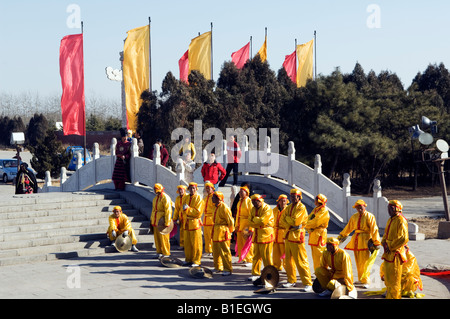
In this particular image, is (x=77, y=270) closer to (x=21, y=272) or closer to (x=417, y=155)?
(x=21, y=272)

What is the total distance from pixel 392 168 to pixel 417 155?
1357 mm

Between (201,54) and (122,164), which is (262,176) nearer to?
(122,164)

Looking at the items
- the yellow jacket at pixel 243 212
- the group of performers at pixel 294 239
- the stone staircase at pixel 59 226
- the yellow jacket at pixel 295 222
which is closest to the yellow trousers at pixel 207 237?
the group of performers at pixel 294 239

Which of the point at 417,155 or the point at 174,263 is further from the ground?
the point at 417,155

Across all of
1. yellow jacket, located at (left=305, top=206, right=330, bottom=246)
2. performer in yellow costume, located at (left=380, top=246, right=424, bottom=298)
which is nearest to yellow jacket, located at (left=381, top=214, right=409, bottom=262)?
performer in yellow costume, located at (left=380, top=246, right=424, bottom=298)

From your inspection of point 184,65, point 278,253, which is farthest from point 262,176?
point 184,65

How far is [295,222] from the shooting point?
30.2 ft

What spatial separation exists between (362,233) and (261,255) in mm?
1687

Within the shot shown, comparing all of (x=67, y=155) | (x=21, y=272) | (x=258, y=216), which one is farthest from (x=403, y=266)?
(x=67, y=155)

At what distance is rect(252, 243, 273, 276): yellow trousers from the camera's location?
9641 mm

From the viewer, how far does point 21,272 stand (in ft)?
34.4

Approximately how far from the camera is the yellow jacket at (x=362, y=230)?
30.4ft

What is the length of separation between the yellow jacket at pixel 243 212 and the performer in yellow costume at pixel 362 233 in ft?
6.10
